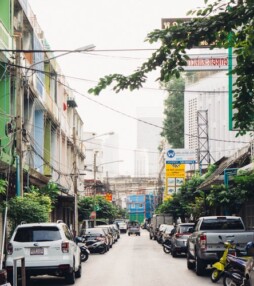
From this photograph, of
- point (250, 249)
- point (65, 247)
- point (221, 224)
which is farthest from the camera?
point (221, 224)

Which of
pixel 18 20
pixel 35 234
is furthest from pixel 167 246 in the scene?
pixel 35 234

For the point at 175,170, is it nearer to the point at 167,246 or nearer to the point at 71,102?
the point at 71,102

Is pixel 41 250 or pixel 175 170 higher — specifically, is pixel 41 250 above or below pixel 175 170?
below

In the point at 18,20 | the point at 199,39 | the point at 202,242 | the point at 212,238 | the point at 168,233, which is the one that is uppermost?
the point at 18,20

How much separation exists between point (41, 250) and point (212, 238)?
16.6 feet

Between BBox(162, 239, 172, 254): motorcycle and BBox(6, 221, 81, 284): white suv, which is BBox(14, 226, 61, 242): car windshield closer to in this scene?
BBox(6, 221, 81, 284): white suv

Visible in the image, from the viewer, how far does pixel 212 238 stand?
19016 mm

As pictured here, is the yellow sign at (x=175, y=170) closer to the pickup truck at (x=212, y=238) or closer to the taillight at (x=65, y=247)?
→ the pickup truck at (x=212, y=238)

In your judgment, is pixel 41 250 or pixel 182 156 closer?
pixel 41 250

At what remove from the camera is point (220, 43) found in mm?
11914

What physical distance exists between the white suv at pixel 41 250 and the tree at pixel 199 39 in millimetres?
6656

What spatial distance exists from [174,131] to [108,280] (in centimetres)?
6556

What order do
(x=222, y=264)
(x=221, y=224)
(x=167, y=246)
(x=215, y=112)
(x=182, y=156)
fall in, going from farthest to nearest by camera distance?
(x=215, y=112) < (x=182, y=156) < (x=167, y=246) < (x=221, y=224) < (x=222, y=264)

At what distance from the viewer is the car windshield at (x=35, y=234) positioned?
56.3ft
